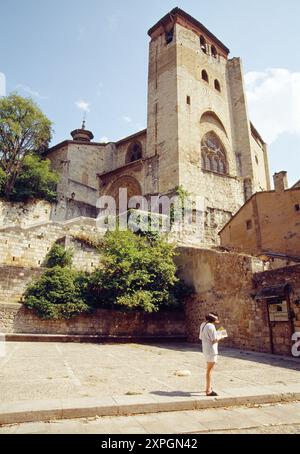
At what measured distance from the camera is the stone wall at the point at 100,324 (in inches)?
492

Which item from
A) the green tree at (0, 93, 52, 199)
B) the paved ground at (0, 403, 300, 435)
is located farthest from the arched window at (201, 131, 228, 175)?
the paved ground at (0, 403, 300, 435)

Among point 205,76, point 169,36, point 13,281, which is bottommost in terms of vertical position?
point 13,281

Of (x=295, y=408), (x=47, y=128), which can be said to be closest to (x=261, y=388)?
(x=295, y=408)

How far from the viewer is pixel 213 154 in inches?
1063

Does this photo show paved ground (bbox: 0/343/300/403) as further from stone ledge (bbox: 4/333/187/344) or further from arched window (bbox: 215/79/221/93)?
arched window (bbox: 215/79/221/93)

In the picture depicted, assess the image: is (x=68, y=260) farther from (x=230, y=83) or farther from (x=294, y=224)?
(x=230, y=83)

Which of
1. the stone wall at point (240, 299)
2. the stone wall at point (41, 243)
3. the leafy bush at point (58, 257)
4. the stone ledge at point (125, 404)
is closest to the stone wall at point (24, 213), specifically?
the stone wall at point (41, 243)

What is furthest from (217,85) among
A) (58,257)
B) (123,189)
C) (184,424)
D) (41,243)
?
(184,424)

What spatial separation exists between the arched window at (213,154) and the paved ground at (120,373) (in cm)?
1896

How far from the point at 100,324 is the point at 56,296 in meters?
2.33

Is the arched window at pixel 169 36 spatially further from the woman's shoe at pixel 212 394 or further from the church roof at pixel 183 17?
the woman's shoe at pixel 212 394

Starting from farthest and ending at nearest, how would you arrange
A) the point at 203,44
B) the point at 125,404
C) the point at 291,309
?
1. the point at 203,44
2. the point at 291,309
3. the point at 125,404

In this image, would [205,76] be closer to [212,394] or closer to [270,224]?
[270,224]

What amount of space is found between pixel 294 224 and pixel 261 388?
1188 cm
